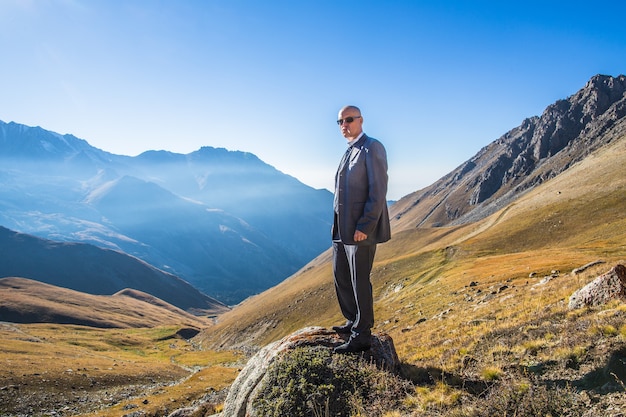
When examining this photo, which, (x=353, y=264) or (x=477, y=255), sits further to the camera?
(x=477, y=255)

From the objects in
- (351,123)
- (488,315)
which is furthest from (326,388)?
(488,315)

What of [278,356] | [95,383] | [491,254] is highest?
[278,356]

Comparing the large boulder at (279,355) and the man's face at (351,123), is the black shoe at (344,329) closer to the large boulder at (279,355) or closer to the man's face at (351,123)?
the large boulder at (279,355)

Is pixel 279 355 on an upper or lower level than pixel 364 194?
lower

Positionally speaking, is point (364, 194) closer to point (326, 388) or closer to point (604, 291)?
point (326, 388)

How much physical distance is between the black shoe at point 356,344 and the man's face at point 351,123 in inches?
202

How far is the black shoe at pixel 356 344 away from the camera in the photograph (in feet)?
29.5

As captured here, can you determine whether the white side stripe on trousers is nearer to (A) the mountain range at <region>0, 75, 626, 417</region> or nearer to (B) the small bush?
(B) the small bush

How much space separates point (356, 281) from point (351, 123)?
159 inches

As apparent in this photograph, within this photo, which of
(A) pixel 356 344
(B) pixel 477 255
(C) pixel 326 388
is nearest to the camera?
(C) pixel 326 388

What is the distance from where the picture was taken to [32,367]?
5353cm

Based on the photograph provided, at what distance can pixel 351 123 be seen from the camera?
9344 mm

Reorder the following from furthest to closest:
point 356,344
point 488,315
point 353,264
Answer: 1. point 488,315
2. point 356,344
3. point 353,264

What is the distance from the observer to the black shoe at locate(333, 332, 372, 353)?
9000 millimetres
